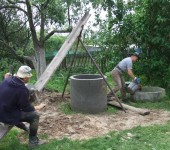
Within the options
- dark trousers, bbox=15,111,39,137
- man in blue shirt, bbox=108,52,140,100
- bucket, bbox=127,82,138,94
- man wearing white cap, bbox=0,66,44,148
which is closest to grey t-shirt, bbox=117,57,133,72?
man in blue shirt, bbox=108,52,140,100

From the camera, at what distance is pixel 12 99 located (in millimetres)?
5434

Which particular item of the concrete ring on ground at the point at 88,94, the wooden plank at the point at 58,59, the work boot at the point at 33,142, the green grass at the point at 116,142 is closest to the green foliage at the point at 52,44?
the wooden plank at the point at 58,59

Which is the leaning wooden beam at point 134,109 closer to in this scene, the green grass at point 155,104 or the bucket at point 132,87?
the green grass at point 155,104

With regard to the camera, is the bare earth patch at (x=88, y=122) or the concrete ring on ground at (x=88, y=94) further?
the concrete ring on ground at (x=88, y=94)

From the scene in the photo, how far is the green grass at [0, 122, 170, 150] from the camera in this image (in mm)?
5863

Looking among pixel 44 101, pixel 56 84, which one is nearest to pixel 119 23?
pixel 56 84

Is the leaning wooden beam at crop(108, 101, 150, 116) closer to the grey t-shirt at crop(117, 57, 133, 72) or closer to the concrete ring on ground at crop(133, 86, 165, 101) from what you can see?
the concrete ring on ground at crop(133, 86, 165, 101)

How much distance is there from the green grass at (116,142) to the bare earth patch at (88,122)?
37cm

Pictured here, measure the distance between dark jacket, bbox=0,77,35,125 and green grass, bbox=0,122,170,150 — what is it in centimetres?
73

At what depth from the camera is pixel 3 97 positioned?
546 centimetres

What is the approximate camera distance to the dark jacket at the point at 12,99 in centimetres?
542

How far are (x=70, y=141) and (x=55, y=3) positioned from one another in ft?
19.6

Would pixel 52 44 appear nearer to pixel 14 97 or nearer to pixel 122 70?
pixel 122 70

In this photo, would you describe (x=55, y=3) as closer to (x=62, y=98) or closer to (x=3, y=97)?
(x=62, y=98)
